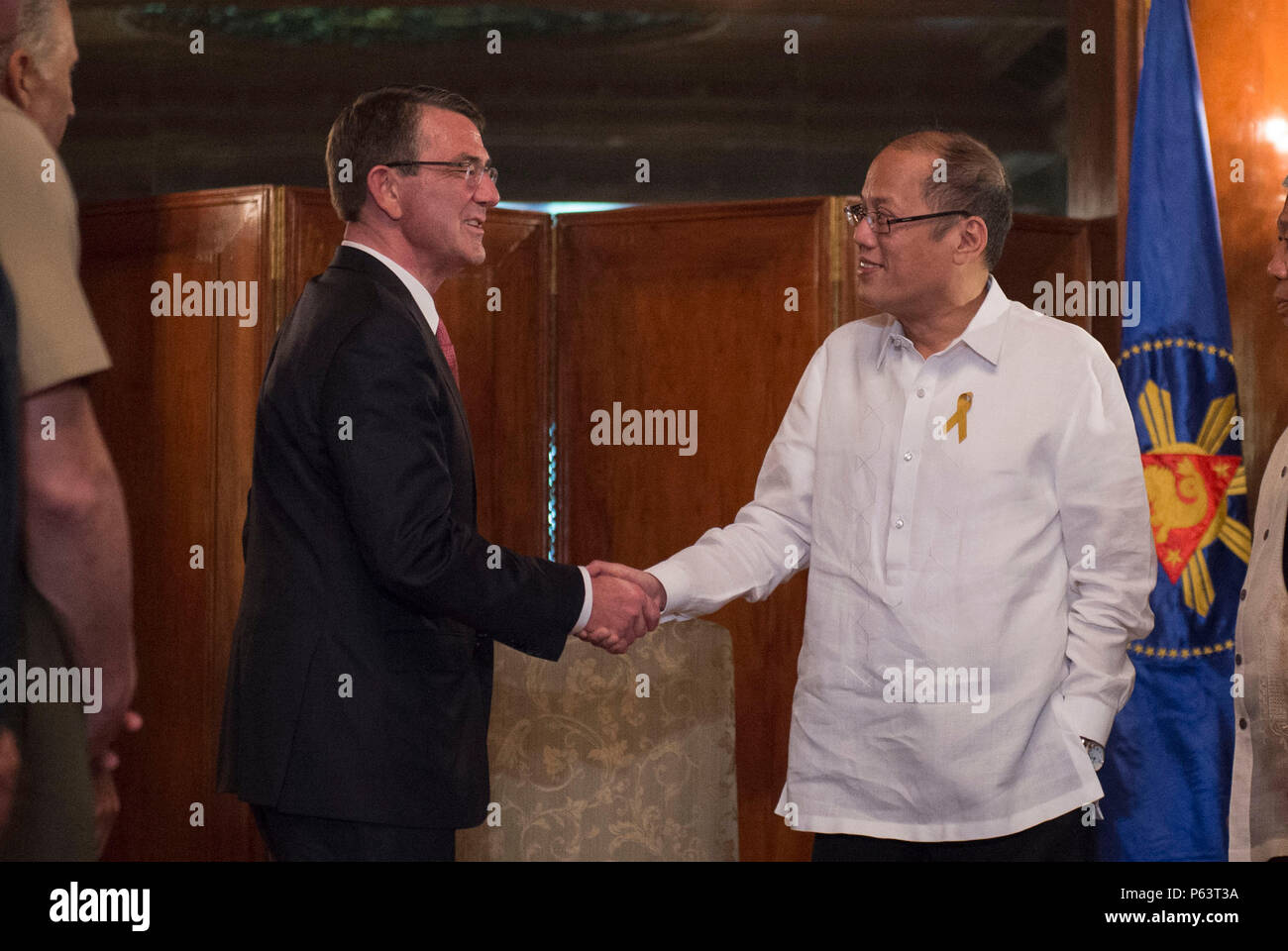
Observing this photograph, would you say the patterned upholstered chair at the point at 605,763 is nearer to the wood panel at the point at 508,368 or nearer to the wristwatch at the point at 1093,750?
the wristwatch at the point at 1093,750

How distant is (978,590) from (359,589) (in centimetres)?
106

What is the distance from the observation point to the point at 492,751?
8.05ft

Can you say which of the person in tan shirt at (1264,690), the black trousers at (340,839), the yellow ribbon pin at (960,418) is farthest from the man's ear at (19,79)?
the person in tan shirt at (1264,690)

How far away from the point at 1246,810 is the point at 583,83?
428 centimetres

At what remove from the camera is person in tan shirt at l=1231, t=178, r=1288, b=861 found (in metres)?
2.69

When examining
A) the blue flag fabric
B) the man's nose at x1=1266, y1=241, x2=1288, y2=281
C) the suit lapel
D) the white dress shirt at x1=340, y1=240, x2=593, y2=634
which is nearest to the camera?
the suit lapel

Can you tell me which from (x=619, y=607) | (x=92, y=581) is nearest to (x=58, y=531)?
(x=92, y=581)

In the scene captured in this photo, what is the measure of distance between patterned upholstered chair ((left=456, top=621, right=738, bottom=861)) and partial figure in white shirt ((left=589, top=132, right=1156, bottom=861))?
0.21 meters

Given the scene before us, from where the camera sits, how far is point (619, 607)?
244 cm

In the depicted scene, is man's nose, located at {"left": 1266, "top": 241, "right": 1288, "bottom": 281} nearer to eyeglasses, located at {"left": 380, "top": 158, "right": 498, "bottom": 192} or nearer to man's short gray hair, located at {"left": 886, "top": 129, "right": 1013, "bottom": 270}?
man's short gray hair, located at {"left": 886, "top": 129, "right": 1013, "bottom": 270}

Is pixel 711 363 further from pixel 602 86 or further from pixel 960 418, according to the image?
pixel 602 86

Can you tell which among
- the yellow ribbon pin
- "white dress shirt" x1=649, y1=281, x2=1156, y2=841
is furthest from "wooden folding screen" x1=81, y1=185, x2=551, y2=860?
the yellow ribbon pin

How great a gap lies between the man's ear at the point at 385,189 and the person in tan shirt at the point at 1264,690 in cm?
190
